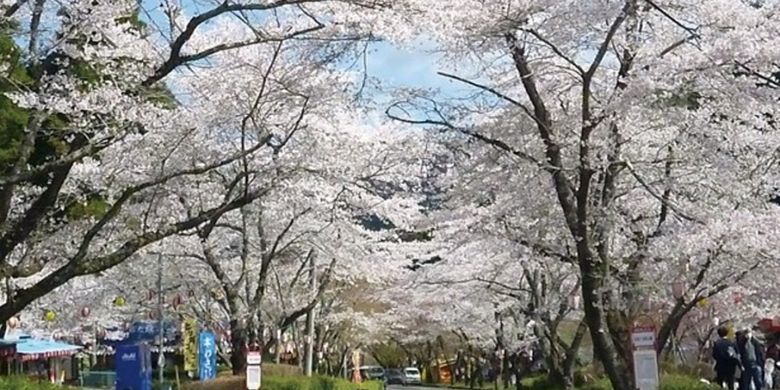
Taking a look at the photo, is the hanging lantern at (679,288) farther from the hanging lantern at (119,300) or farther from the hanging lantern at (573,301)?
the hanging lantern at (119,300)

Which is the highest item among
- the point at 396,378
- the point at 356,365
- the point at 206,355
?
the point at 206,355

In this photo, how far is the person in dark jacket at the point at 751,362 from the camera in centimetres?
1570

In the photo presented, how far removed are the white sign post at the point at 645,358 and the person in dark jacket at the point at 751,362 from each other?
498 cm

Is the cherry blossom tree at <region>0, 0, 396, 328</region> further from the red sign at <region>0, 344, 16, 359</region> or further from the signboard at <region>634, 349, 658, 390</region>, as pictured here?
the red sign at <region>0, 344, 16, 359</region>

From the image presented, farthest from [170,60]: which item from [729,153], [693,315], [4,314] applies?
[693,315]

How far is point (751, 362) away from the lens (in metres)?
15.7

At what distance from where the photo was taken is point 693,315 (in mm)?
28375

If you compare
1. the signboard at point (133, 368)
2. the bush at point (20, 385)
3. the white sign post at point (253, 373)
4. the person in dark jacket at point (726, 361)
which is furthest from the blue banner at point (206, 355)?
the bush at point (20, 385)

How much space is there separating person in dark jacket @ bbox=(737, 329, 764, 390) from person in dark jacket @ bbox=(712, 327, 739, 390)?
0.98 ft

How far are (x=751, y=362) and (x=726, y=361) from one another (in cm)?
83

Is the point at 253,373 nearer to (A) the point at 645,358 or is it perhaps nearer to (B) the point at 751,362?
(B) the point at 751,362

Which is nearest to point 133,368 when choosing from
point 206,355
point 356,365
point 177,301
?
point 206,355

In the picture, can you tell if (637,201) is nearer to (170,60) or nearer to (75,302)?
(170,60)

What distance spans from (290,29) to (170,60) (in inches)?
51.8
